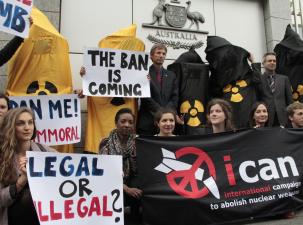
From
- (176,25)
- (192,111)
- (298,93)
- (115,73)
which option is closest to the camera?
(115,73)

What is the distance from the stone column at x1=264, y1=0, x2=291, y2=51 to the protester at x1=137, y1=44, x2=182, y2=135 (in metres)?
3.18

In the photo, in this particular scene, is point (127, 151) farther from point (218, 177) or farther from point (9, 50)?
point (9, 50)

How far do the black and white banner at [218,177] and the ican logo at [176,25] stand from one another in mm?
3011

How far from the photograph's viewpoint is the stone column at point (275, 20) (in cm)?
736

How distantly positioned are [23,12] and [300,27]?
6.67 metres

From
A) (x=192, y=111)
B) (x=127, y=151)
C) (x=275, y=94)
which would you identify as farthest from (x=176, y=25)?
(x=127, y=151)

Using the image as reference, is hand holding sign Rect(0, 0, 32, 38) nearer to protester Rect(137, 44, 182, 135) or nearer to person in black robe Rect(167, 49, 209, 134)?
protester Rect(137, 44, 182, 135)

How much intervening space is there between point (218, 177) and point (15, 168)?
188 cm

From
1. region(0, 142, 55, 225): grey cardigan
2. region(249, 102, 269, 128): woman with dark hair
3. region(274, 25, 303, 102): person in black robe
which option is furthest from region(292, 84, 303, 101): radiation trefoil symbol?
region(0, 142, 55, 225): grey cardigan

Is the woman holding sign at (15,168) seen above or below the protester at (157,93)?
below

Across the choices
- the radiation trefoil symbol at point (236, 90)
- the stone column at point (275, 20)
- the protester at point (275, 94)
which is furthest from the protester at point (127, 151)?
the stone column at point (275, 20)

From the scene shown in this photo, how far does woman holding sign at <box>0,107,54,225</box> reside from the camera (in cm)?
284

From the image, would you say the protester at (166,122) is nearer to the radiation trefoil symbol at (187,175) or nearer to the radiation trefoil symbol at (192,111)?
the radiation trefoil symbol at (187,175)

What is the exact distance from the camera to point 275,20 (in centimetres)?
746
